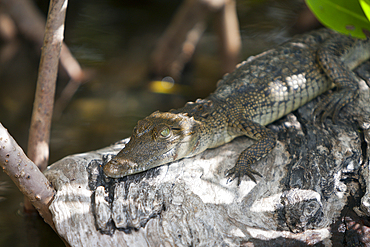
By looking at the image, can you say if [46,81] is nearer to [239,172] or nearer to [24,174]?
[24,174]

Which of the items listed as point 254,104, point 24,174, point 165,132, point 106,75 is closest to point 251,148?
point 254,104

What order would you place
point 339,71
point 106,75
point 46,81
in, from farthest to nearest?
point 106,75 < point 339,71 < point 46,81

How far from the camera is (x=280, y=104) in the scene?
3.12 m

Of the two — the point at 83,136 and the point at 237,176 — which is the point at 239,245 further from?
the point at 83,136

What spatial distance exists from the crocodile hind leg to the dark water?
2133 mm

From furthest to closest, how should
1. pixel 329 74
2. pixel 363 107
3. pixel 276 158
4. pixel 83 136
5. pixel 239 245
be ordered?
pixel 83 136, pixel 329 74, pixel 363 107, pixel 276 158, pixel 239 245

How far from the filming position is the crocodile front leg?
8.30 ft

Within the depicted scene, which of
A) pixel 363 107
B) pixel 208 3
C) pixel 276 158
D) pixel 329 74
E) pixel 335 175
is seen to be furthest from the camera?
pixel 208 3

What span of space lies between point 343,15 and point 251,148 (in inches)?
57.6

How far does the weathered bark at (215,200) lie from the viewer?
7.16 ft

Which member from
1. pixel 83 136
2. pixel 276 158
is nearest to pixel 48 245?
pixel 83 136

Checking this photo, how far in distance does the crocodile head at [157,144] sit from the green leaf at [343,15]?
4.81ft

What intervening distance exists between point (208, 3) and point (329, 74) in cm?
231

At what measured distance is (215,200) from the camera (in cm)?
234
